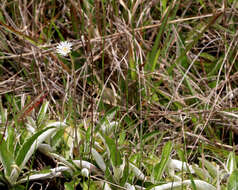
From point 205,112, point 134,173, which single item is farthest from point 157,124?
point 134,173

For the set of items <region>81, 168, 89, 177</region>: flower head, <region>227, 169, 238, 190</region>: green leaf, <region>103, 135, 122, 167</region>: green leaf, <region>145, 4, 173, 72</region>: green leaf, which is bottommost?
<region>227, 169, 238, 190</region>: green leaf

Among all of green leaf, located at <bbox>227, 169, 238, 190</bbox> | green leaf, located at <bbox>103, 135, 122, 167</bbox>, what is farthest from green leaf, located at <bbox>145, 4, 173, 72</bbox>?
green leaf, located at <bbox>227, 169, 238, 190</bbox>

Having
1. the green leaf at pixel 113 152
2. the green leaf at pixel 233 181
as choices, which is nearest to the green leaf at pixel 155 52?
the green leaf at pixel 113 152

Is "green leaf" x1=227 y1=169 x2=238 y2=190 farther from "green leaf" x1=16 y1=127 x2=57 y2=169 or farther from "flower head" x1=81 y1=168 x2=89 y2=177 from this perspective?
"green leaf" x1=16 y1=127 x2=57 y2=169

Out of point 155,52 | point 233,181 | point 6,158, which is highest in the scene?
point 155,52

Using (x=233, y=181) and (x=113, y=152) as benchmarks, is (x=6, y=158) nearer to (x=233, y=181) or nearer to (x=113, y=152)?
(x=113, y=152)

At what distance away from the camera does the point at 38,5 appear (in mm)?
1905

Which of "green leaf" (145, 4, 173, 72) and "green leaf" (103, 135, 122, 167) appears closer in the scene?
"green leaf" (103, 135, 122, 167)

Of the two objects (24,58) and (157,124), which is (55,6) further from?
(157,124)

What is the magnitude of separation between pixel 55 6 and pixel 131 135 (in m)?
0.78

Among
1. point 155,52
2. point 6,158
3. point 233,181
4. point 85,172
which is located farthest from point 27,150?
point 155,52

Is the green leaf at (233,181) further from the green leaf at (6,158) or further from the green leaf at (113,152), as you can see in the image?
the green leaf at (6,158)

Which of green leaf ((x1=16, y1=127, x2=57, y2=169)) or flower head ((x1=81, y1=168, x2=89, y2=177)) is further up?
green leaf ((x1=16, y1=127, x2=57, y2=169))

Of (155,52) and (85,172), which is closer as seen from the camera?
(85,172)
